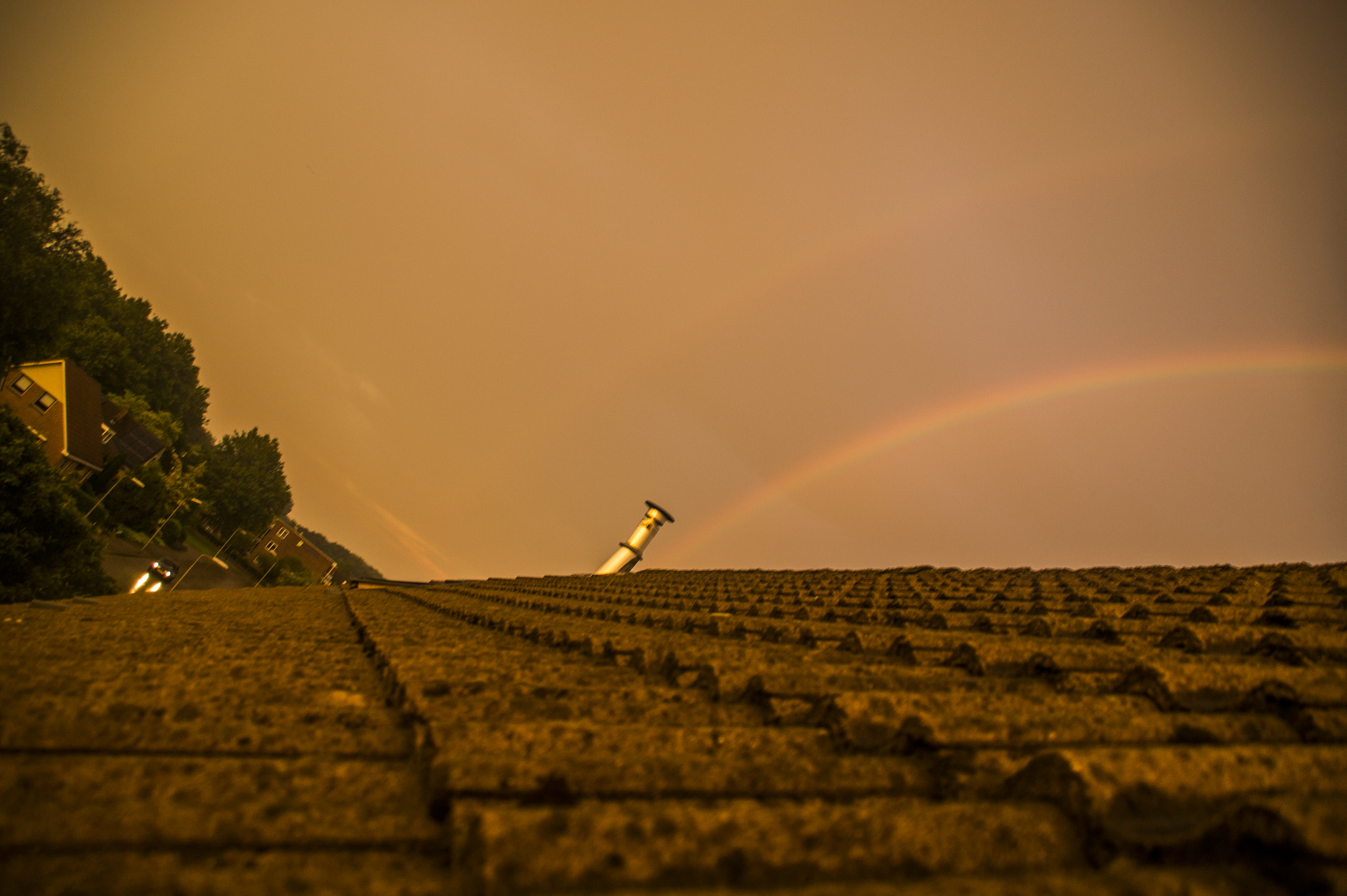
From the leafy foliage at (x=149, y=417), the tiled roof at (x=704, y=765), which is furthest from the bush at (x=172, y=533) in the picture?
the tiled roof at (x=704, y=765)

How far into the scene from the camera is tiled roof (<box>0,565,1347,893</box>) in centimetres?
113

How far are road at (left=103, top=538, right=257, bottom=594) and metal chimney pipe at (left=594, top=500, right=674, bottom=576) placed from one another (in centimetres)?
1917

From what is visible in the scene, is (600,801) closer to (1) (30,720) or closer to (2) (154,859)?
(2) (154,859)

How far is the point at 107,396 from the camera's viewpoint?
48.8m

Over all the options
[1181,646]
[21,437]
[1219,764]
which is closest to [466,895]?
[1219,764]

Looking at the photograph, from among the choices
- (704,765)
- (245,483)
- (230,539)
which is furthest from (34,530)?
(245,483)

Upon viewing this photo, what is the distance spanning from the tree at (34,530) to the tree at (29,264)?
17.0 meters

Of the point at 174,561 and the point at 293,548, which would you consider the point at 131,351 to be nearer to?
the point at 293,548

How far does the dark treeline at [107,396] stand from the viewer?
16.9 meters

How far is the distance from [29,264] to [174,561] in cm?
1770

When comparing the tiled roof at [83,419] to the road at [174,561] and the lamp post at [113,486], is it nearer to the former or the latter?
the lamp post at [113,486]

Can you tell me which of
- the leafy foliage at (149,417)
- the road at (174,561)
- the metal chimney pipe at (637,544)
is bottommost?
the road at (174,561)

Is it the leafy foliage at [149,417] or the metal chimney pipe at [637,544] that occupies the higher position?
the metal chimney pipe at [637,544]

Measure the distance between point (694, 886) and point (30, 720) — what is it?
1.88m
